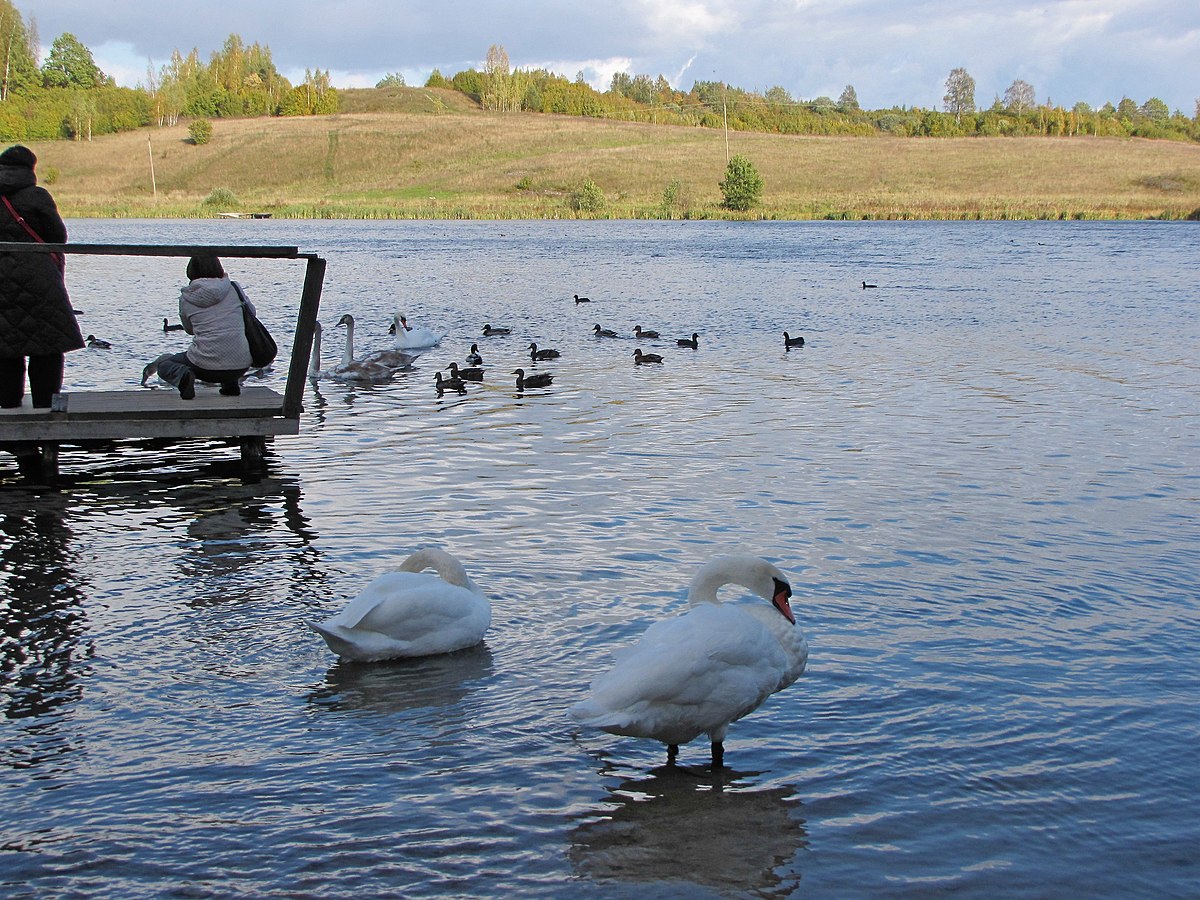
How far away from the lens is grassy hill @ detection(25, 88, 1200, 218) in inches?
3396

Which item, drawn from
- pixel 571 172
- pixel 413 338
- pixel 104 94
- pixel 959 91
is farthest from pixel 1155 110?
pixel 413 338

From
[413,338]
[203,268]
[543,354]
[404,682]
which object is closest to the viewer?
[404,682]

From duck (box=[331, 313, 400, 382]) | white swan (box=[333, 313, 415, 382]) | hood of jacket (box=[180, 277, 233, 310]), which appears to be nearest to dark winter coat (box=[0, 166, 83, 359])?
hood of jacket (box=[180, 277, 233, 310])

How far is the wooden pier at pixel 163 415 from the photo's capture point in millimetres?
10055

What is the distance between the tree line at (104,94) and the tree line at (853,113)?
26768mm

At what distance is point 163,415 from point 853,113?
17419 centimetres

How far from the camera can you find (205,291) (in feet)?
35.2

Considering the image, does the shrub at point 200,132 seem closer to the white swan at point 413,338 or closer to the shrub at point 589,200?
the shrub at point 589,200

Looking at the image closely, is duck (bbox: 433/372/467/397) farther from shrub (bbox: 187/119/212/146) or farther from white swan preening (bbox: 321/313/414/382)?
shrub (bbox: 187/119/212/146)

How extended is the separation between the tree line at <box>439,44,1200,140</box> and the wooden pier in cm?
11835

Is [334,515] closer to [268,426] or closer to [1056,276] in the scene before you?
[268,426]

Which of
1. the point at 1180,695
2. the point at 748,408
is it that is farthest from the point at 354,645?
the point at 748,408

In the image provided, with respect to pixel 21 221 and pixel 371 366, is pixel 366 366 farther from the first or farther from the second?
pixel 21 221

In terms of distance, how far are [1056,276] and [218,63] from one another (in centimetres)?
18211
